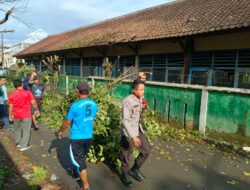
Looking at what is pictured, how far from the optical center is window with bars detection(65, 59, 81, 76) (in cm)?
1944

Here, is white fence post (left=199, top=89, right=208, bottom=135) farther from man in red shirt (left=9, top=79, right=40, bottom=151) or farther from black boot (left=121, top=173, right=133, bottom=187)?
man in red shirt (left=9, top=79, right=40, bottom=151)

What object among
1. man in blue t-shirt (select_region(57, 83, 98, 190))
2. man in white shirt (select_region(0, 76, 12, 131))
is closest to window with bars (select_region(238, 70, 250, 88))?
man in blue t-shirt (select_region(57, 83, 98, 190))

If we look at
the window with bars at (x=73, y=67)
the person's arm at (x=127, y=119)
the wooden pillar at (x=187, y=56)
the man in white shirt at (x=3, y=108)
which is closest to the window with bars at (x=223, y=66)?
the wooden pillar at (x=187, y=56)

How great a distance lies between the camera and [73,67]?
20.3 m

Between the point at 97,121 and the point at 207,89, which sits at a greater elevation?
the point at 207,89

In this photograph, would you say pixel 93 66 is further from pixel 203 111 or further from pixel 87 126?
A: pixel 87 126

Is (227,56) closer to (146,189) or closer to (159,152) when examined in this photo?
(159,152)

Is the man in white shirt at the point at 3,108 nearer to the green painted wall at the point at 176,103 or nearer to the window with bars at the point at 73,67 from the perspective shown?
the green painted wall at the point at 176,103

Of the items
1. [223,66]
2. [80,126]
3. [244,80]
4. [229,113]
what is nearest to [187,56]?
[223,66]

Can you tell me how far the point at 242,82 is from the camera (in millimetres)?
8336

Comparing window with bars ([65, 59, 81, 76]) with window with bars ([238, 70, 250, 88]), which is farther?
window with bars ([65, 59, 81, 76])

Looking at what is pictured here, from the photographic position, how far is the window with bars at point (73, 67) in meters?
19.4

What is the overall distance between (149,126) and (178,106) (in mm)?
2116

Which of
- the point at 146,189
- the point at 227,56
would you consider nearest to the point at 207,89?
the point at 227,56
